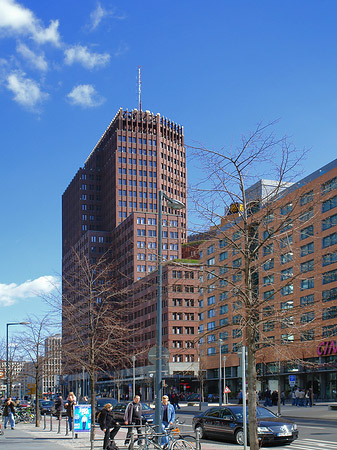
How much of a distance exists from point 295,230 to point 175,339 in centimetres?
10298

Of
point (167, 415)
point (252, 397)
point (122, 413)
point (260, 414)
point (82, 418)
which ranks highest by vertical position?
point (252, 397)

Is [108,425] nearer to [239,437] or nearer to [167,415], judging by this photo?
[167,415]

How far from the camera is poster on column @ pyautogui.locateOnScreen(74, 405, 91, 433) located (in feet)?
78.4

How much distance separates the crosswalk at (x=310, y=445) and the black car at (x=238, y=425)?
1.02ft

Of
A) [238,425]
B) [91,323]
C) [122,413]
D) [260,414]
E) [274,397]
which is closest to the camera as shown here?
[238,425]

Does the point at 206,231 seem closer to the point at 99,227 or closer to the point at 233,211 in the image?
the point at 233,211

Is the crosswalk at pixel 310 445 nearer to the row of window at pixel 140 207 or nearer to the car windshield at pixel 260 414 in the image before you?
the car windshield at pixel 260 414

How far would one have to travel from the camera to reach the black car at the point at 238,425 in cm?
2186

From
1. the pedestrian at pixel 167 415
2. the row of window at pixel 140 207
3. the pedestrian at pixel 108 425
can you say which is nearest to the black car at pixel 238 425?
the pedestrian at pixel 167 415

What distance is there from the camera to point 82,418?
2414 centimetres

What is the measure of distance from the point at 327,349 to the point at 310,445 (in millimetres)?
50202

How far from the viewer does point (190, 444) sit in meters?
16.8

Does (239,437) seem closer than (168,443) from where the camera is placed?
No

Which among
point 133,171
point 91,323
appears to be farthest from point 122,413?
point 133,171
